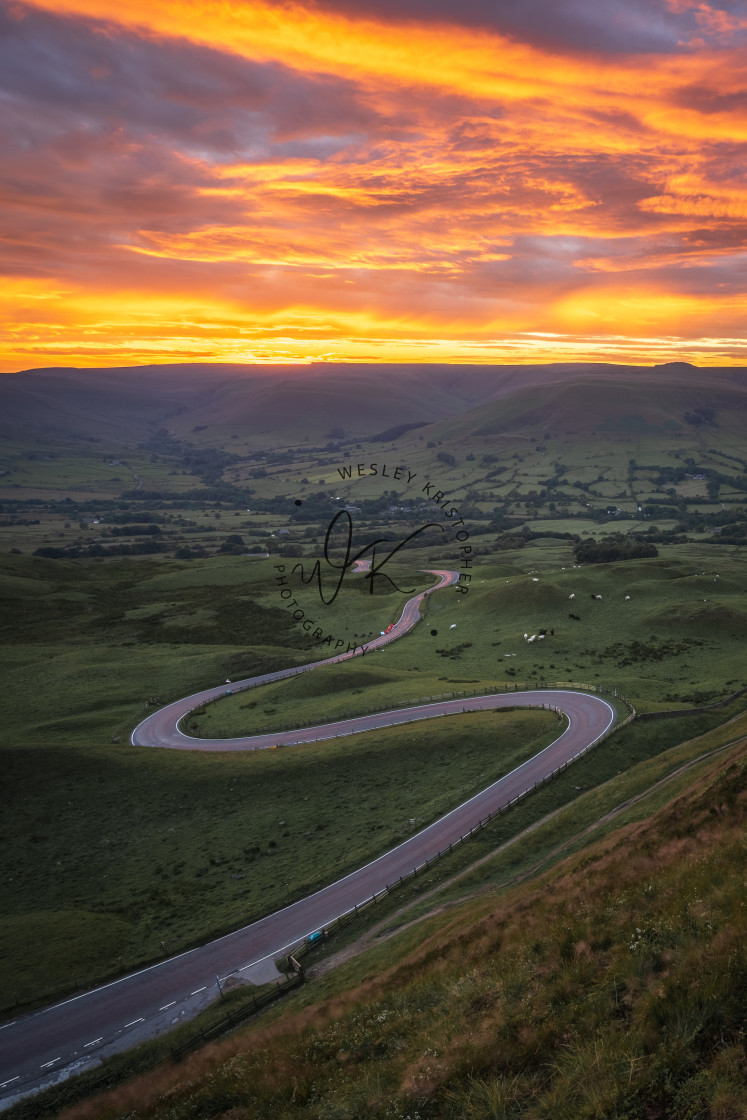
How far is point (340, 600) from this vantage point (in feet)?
489

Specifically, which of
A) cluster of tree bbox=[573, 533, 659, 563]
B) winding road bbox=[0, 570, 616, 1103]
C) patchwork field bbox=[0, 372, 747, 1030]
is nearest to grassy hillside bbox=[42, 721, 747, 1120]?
winding road bbox=[0, 570, 616, 1103]

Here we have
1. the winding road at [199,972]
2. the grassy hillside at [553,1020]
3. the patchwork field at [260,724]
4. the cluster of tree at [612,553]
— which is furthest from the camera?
the cluster of tree at [612,553]

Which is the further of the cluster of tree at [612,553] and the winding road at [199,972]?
the cluster of tree at [612,553]

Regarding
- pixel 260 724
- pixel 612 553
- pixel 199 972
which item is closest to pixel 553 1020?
pixel 199 972

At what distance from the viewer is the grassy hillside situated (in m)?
14.5

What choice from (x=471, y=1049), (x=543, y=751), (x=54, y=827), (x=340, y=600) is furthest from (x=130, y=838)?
(x=340, y=600)

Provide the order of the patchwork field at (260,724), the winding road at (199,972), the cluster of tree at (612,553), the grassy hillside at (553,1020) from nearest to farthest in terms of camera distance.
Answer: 1. the grassy hillside at (553,1020)
2. the winding road at (199,972)
3. the patchwork field at (260,724)
4. the cluster of tree at (612,553)

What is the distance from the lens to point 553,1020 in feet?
57.0

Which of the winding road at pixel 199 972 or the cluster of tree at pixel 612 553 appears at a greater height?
the cluster of tree at pixel 612 553

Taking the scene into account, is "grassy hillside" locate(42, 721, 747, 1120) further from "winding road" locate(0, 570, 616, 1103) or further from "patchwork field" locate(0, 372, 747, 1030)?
"patchwork field" locate(0, 372, 747, 1030)

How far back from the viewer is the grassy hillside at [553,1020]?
1448 centimetres

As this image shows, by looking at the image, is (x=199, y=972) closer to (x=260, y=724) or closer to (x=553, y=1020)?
(x=553, y=1020)

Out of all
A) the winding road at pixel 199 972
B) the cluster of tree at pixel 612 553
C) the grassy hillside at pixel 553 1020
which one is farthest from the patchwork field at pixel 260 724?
the grassy hillside at pixel 553 1020

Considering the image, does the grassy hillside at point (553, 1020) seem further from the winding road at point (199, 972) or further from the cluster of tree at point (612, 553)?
the cluster of tree at point (612, 553)
